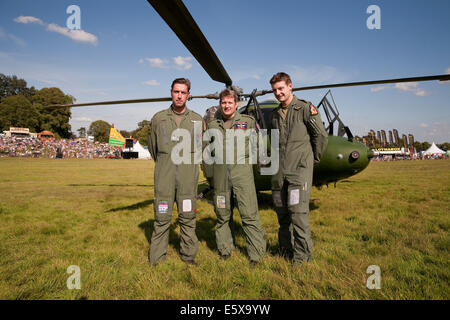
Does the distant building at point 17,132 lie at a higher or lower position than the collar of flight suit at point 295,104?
higher

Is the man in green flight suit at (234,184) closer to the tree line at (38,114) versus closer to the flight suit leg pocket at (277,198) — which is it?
the flight suit leg pocket at (277,198)

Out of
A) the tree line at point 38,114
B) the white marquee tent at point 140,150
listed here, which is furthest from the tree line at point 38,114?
the white marquee tent at point 140,150

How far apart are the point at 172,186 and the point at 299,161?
1625 millimetres

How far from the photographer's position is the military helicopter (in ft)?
7.95

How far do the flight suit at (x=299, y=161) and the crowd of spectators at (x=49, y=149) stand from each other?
173 ft

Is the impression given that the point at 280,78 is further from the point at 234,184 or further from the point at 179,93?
the point at 234,184

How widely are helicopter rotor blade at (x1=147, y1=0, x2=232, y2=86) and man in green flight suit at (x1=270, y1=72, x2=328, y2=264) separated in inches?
42.1

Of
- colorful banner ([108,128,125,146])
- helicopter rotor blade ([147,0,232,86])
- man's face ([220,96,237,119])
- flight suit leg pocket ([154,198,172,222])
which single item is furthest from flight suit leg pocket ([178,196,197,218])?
colorful banner ([108,128,125,146])

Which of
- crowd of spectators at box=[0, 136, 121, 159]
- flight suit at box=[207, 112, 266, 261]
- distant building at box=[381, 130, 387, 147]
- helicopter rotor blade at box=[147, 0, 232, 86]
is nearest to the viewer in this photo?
helicopter rotor blade at box=[147, 0, 232, 86]

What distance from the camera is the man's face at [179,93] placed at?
307cm

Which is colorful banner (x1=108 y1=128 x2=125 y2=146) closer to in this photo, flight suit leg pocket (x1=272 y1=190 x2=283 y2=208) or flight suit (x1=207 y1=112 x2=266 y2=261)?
flight suit (x1=207 y1=112 x2=266 y2=261)

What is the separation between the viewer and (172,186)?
3.04 metres
